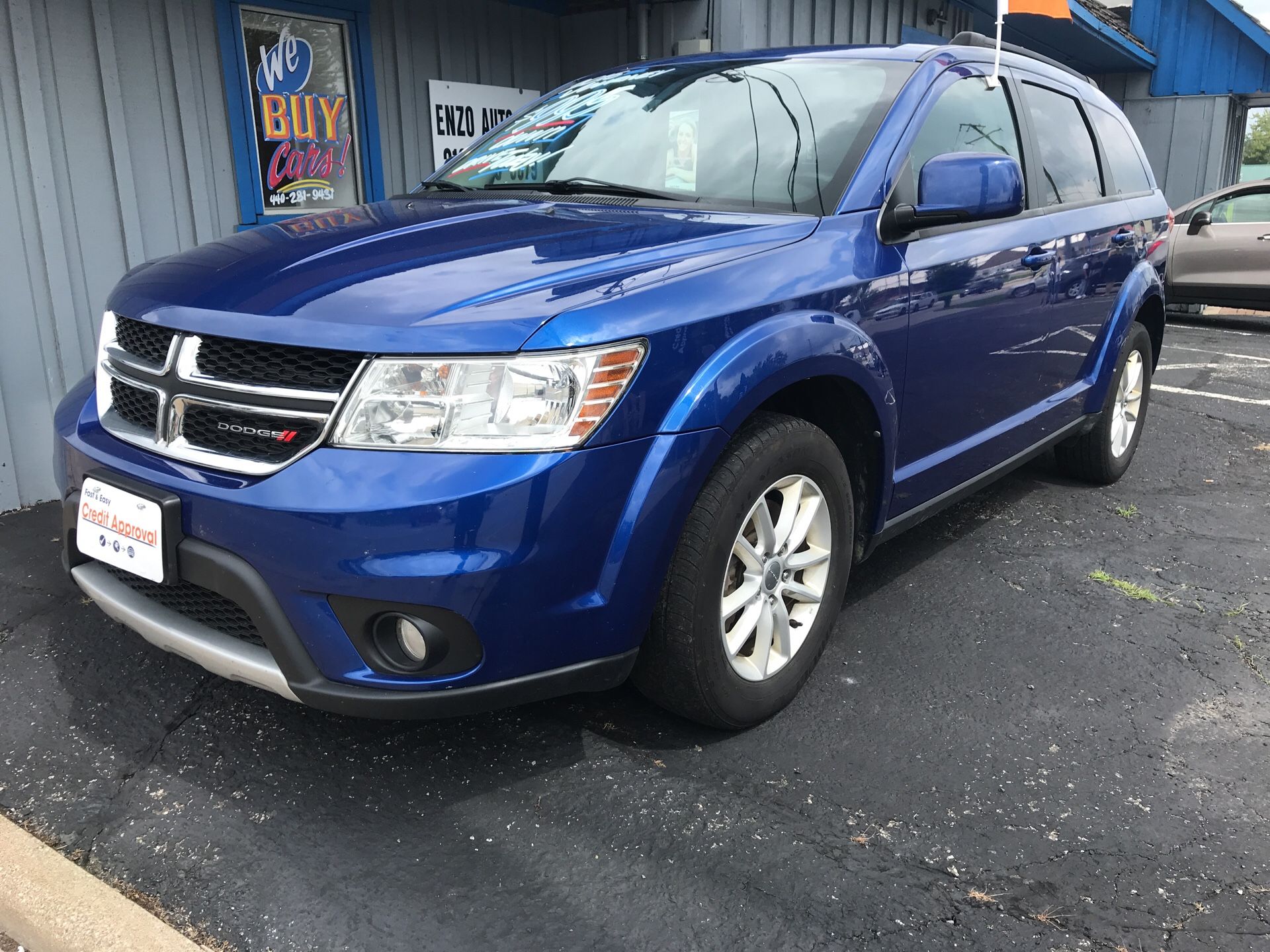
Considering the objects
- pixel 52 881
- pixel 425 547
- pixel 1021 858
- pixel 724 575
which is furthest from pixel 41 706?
pixel 1021 858

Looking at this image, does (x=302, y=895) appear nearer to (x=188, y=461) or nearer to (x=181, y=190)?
(x=188, y=461)

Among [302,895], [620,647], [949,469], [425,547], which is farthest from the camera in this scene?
[949,469]

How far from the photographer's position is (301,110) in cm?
562

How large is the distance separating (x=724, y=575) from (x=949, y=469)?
129 centimetres

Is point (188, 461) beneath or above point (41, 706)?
above

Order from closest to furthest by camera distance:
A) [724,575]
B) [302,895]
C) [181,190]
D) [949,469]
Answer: [302,895]
[724,575]
[949,469]
[181,190]

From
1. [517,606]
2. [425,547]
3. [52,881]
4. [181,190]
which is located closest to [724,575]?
[517,606]

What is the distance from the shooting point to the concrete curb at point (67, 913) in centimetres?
198

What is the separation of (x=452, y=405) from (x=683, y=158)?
1475 mm

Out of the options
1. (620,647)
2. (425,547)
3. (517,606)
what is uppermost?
(425,547)

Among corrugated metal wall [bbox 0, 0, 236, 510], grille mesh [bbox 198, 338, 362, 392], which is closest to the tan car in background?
corrugated metal wall [bbox 0, 0, 236, 510]

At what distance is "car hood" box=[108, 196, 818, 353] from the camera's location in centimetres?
207

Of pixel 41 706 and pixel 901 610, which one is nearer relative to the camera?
pixel 41 706

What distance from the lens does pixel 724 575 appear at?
7.95 ft
